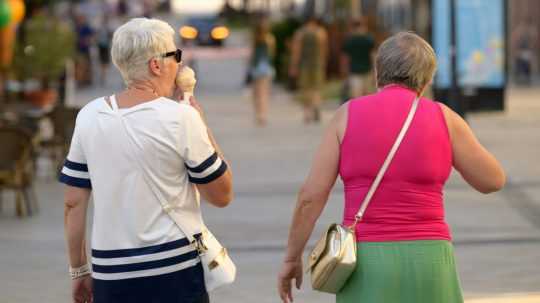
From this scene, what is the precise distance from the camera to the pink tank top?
14.4 ft

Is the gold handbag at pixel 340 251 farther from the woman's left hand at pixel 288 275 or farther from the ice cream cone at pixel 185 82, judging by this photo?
the ice cream cone at pixel 185 82

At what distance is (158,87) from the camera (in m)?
4.45

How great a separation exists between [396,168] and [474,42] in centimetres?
1889

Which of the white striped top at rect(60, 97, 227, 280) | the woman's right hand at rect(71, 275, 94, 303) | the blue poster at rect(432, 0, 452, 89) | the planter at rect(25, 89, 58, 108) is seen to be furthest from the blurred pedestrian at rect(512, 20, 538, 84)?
the white striped top at rect(60, 97, 227, 280)

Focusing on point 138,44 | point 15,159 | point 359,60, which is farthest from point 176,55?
point 359,60

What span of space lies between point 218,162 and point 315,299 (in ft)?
12.6

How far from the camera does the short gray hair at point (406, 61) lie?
4480 millimetres

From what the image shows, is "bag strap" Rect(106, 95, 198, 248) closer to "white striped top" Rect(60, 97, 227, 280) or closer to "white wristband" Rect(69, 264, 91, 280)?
"white striped top" Rect(60, 97, 227, 280)

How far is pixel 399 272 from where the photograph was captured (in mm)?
4383

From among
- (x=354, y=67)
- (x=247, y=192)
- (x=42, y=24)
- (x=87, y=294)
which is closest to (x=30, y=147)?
(x=247, y=192)

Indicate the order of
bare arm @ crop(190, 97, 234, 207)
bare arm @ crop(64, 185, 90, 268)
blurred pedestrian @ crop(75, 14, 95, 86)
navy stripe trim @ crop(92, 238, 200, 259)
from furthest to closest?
blurred pedestrian @ crop(75, 14, 95, 86), bare arm @ crop(64, 185, 90, 268), bare arm @ crop(190, 97, 234, 207), navy stripe trim @ crop(92, 238, 200, 259)

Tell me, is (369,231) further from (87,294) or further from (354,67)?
(354,67)

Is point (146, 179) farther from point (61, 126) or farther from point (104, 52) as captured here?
point (104, 52)

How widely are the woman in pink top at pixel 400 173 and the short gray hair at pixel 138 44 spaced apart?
0.62 meters
